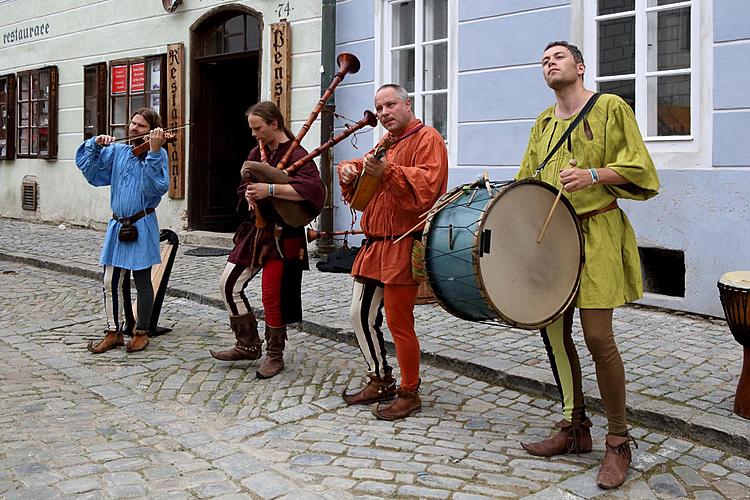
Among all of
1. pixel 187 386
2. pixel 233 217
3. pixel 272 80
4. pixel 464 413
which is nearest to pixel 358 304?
pixel 464 413

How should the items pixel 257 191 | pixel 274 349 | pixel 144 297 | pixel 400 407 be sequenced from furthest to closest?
pixel 144 297 < pixel 274 349 < pixel 257 191 < pixel 400 407

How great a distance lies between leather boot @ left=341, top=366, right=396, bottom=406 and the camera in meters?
4.57

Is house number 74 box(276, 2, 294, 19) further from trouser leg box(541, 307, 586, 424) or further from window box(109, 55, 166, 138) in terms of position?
trouser leg box(541, 307, 586, 424)

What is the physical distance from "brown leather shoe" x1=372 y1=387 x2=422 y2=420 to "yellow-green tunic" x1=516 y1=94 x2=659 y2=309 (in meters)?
1.21

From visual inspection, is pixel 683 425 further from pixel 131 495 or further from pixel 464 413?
pixel 131 495

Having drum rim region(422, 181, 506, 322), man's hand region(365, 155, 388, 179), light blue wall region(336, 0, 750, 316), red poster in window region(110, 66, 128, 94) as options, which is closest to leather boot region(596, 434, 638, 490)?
drum rim region(422, 181, 506, 322)

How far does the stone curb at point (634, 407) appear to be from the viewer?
12.9ft

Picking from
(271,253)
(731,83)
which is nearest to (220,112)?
(271,253)

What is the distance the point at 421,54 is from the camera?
9.04 metres

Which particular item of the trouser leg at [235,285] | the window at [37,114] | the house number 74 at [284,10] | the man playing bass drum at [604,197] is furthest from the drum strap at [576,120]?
the window at [37,114]

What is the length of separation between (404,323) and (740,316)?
1666mm

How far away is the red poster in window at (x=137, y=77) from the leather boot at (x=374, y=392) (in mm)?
9378

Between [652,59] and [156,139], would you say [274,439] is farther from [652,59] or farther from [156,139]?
[652,59]

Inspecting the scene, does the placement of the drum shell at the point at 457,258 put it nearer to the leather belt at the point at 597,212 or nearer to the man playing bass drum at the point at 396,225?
the man playing bass drum at the point at 396,225
